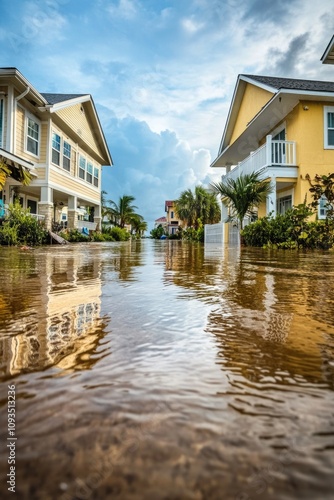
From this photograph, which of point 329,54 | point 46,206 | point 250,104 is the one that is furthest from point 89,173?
point 329,54

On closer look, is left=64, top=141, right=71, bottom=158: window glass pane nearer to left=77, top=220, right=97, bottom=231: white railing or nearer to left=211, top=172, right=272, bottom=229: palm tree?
left=77, top=220, right=97, bottom=231: white railing

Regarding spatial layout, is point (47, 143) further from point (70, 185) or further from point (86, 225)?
point (86, 225)

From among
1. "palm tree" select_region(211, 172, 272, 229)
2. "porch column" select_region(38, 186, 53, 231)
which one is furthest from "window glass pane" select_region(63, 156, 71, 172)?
"palm tree" select_region(211, 172, 272, 229)

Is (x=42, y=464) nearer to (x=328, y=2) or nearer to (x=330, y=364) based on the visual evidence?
(x=330, y=364)

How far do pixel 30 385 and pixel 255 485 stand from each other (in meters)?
0.58

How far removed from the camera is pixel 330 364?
104 centimetres

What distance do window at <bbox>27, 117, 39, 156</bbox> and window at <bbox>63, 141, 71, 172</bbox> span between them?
2.72 meters

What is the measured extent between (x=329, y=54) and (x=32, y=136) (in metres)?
12.9

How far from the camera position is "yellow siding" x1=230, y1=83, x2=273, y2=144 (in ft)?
55.6

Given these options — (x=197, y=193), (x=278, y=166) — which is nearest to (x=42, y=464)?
(x=278, y=166)

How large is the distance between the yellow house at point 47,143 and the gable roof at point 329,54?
11345mm

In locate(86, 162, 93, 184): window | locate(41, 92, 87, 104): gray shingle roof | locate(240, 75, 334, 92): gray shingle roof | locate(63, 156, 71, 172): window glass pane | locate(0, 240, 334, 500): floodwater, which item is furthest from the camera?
locate(86, 162, 93, 184): window

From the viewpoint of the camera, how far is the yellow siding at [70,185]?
17.9m

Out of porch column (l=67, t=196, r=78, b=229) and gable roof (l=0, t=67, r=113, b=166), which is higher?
gable roof (l=0, t=67, r=113, b=166)
